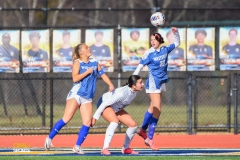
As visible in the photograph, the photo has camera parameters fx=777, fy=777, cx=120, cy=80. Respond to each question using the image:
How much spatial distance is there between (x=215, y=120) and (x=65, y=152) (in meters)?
9.69

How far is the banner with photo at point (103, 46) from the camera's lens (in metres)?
20.6

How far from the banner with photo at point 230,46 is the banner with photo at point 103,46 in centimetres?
299

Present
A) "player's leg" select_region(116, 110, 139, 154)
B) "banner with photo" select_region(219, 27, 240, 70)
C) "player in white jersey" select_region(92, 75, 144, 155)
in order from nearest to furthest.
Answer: "player in white jersey" select_region(92, 75, 144, 155), "player's leg" select_region(116, 110, 139, 154), "banner with photo" select_region(219, 27, 240, 70)

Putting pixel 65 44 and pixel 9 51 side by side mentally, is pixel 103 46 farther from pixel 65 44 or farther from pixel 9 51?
pixel 9 51

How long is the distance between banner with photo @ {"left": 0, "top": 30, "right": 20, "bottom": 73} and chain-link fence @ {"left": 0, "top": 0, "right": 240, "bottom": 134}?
0.26m

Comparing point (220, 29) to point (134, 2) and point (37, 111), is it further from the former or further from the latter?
point (134, 2)

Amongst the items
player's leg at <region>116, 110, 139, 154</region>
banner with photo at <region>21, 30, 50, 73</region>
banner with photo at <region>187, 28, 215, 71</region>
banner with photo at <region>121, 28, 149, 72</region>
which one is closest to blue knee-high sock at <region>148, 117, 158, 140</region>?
player's leg at <region>116, 110, 139, 154</region>

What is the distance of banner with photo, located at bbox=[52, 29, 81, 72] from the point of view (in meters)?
20.7

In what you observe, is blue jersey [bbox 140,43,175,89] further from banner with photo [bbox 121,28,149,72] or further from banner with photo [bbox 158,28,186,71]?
banner with photo [bbox 158,28,186,71]

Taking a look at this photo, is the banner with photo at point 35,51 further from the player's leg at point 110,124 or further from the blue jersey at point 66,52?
the player's leg at point 110,124

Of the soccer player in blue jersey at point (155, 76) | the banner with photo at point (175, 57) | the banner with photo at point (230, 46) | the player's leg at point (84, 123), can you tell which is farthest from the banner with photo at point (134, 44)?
the player's leg at point (84, 123)

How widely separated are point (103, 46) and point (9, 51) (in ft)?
8.29

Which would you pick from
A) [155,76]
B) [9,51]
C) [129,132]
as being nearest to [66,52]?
[9,51]

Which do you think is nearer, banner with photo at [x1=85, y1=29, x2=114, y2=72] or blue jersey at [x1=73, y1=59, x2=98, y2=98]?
blue jersey at [x1=73, y1=59, x2=98, y2=98]
